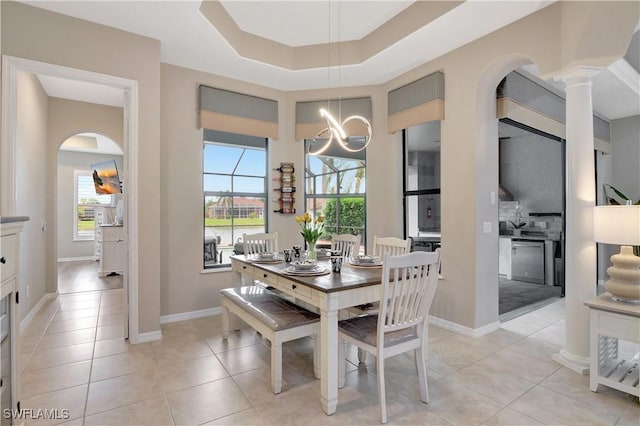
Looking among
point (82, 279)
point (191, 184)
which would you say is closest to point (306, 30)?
point (191, 184)

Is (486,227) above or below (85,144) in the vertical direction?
below

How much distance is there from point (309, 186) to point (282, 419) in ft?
10.7

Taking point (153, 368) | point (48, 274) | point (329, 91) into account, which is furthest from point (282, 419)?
point (48, 274)

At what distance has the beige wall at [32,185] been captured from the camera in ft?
11.6

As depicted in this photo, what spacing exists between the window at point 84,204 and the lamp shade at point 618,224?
392 inches

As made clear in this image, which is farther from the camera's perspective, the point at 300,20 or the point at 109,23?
the point at 300,20

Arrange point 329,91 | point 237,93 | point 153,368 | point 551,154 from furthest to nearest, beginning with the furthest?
point 551,154
point 329,91
point 237,93
point 153,368

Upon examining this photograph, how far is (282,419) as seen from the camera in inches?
79.0

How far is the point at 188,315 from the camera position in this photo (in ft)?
12.8

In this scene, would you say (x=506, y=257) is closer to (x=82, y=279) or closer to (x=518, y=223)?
(x=518, y=223)

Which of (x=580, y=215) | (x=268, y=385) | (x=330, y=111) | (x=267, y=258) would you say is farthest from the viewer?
(x=330, y=111)

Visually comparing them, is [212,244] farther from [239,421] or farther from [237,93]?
[239,421]

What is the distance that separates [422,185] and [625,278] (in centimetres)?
217

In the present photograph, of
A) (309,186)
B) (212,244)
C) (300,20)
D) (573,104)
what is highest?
(300,20)
